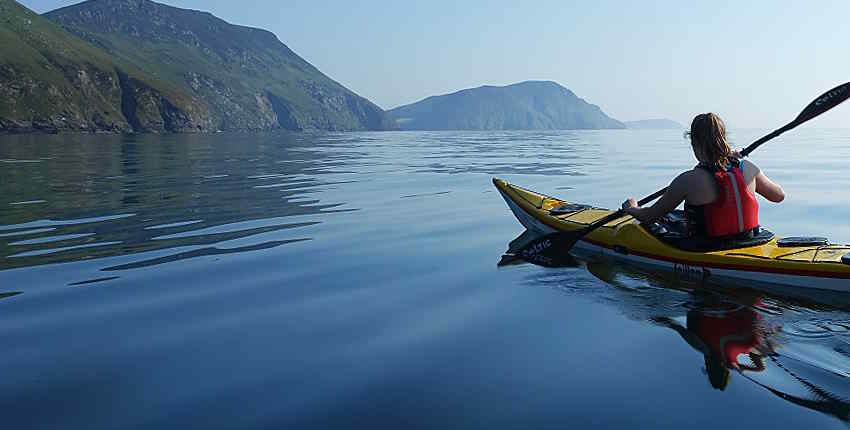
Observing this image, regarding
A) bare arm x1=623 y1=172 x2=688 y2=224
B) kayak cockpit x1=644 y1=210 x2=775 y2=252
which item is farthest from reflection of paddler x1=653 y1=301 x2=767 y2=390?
bare arm x1=623 y1=172 x2=688 y2=224

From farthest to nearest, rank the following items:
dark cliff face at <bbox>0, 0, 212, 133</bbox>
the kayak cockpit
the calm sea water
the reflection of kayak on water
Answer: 1. dark cliff face at <bbox>0, 0, 212, 133</bbox>
2. the kayak cockpit
3. the reflection of kayak on water
4. the calm sea water

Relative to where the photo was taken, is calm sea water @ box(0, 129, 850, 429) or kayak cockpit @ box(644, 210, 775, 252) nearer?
calm sea water @ box(0, 129, 850, 429)

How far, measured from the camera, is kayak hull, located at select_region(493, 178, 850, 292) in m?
6.49

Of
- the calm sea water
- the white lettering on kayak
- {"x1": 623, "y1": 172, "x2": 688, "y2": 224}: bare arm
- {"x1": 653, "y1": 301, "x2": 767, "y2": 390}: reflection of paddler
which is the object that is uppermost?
{"x1": 623, "y1": 172, "x2": 688, "y2": 224}: bare arm

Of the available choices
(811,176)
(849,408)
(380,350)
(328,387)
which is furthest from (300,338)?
(811,176)

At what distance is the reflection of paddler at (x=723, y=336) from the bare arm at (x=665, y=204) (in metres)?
1.39

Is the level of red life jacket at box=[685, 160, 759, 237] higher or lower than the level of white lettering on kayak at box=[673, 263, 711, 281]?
higher

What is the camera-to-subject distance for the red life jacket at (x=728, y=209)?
6695 mm

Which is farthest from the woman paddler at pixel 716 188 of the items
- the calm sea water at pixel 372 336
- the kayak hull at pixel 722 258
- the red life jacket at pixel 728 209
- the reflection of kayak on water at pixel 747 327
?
the calm sea water at pixel 372 336

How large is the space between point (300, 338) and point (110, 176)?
19.6 meters

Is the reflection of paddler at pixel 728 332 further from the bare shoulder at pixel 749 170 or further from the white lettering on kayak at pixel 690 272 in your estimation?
the bare shoulder at pixel 749 170

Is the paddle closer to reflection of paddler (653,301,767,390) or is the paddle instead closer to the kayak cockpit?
the kayak cockpit

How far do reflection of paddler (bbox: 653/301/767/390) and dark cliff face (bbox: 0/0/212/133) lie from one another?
13695 centimetres

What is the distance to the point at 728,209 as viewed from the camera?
22.9ft
